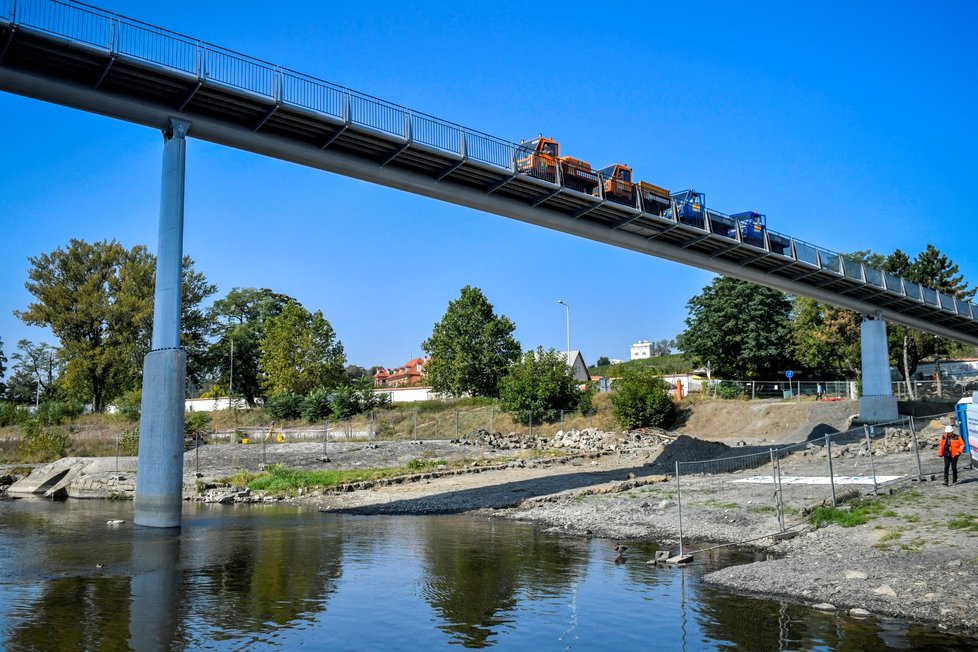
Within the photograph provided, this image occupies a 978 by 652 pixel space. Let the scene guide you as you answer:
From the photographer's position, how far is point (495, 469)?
41.0 metres

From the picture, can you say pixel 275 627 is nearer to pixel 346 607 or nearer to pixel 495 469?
pixel 346 607

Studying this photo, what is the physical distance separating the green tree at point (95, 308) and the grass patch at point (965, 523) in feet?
230

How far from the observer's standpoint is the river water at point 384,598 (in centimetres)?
1298

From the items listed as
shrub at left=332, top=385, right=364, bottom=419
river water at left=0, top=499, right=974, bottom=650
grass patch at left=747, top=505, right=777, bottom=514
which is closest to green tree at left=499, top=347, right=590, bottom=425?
shrub at left=332, top=385, right=364, bottom=419

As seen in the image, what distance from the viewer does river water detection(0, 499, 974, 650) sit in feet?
42.6

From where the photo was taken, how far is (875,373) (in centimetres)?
4978

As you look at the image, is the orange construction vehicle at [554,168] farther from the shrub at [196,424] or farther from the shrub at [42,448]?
the shrub at [42,448]

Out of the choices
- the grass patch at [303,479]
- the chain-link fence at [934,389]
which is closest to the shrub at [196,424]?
the grass patch at [303,479]

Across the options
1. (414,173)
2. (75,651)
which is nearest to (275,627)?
(75,651)

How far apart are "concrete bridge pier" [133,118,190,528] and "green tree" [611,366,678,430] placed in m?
37.7

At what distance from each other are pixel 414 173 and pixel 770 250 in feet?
69.0

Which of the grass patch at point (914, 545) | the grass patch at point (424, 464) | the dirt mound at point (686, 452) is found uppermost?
the dirt mound at point (686, 452)

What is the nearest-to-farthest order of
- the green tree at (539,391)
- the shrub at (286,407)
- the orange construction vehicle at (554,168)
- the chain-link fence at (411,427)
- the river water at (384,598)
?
the river water at (384,598) → the orange construction vehicle at (554,168) → the chain-link fence at (411,427) → the green tree at (539,391) → the shrub at (286,407)

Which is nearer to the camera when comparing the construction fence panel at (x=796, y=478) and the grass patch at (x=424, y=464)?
the construction fence panel at (x=796, y=478)
